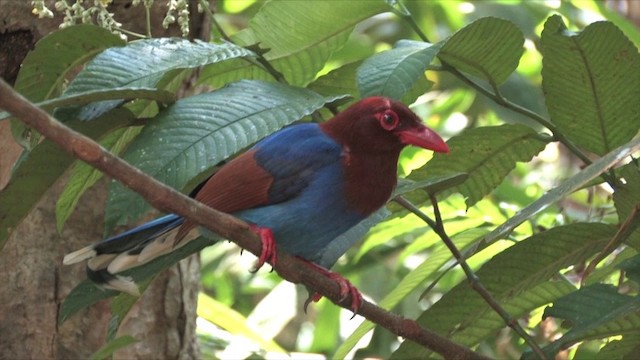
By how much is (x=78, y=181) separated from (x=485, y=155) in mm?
863

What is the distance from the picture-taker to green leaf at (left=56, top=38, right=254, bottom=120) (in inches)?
71.9

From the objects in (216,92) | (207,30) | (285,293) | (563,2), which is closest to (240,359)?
(207,30)

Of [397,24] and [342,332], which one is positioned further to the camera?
[397,24]

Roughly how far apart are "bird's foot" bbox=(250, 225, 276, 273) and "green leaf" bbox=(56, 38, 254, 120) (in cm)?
33

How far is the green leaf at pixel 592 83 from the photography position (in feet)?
6.80

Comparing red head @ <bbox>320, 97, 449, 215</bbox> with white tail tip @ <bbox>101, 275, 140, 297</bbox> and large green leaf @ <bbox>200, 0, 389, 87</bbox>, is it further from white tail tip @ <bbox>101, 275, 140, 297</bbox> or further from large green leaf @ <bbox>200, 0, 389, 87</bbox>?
white tail tip @ <bbox>101, 275, 140, 297</bbox>

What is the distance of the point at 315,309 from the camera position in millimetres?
5520

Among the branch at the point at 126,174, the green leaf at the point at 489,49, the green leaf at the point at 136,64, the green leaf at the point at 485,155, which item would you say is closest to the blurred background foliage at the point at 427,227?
the green leaf at the point at 485,155

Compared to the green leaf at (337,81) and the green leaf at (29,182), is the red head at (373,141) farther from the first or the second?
the green leaf at (29,182)

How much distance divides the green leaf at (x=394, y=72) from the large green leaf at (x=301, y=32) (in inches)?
9.4

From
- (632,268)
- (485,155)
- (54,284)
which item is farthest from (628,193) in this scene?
(54,284)

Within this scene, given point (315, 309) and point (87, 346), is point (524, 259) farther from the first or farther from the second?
point (315, 309)

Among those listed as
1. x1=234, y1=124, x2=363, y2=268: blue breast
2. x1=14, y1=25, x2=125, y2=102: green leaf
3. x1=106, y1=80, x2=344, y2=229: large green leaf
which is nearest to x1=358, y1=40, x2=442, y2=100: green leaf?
x1=106, y1=80, x2=344, y2=229: large green leaf

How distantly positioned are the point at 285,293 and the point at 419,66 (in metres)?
2.54
